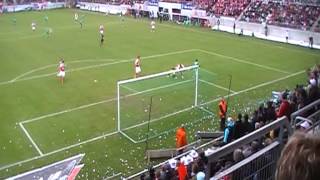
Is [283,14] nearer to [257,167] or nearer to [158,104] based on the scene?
[158,104]

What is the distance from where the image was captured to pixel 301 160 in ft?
5.91

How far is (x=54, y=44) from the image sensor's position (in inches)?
1393

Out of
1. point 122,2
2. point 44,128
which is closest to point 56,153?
point 44,128

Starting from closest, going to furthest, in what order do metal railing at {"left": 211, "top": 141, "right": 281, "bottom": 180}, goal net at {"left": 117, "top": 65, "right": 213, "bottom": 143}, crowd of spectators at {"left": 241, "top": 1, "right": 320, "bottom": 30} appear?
metal railing at {"left": 211, "top": 141, "right": 281, "bottom": 180} → goal net at {"left": 117, "top": 65, "right": 213, "bottom": 143} → crowd of spectators at {"left": 241, "top": 1, "right": 320, "bottom": 30}

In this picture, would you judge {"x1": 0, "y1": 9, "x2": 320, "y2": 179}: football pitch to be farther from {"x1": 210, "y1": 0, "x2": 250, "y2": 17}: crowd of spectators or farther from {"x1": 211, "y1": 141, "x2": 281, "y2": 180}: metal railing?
{"x1": 211, "y1": 141, "x2": 281, "y2": 180}: metal railing

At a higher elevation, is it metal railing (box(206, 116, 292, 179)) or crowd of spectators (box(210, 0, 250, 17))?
crowd of spectators (box(210, 0, 250, 17))

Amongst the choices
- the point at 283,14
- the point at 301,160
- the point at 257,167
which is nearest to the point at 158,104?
the point at 257,167

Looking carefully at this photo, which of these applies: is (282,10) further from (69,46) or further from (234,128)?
(234,128)

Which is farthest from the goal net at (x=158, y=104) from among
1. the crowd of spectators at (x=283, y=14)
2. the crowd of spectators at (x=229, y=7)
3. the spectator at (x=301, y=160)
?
the crowd of spectators at (x=229, y=7)

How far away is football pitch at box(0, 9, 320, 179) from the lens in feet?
51.6

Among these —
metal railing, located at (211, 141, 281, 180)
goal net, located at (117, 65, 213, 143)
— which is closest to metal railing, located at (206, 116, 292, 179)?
metal railing, located at (211, 141, 281, 180)

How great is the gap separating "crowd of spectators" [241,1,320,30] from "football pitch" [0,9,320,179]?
4368 millimetres

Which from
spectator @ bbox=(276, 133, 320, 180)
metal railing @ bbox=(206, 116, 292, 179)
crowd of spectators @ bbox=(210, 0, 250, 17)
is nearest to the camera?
spectator @ bbox=(276, 133, 320, 180)

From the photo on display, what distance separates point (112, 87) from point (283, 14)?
81.3 feet
